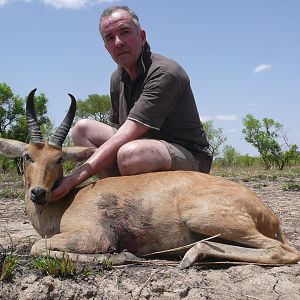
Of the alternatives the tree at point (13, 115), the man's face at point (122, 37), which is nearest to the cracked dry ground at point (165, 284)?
the man's face at point (122, 37)

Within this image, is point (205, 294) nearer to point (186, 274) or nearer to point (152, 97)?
point (186, 274)

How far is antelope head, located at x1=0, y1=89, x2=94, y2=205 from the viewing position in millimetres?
5180

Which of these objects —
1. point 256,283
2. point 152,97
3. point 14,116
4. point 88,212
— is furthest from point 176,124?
point 14,116

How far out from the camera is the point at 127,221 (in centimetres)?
496

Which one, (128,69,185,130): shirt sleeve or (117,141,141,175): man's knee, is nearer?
(117,141,141,175): man's knee

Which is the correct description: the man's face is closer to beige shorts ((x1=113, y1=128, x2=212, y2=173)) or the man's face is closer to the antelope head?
the antelope head

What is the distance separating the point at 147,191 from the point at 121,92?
5.84 ft

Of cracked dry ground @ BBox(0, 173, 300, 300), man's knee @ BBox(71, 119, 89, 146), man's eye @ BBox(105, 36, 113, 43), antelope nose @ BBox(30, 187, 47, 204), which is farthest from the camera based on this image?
man's knee @ BBox(71, 119, 89, 146)

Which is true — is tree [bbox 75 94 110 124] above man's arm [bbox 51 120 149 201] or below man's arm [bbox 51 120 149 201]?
above

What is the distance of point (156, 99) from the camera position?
5527mm

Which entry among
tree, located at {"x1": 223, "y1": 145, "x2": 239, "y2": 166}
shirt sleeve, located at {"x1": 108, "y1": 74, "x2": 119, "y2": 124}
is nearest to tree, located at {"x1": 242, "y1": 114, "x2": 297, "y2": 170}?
tree, located at {"x1": 223, "y1": 145, "x2": 239, "y2": 166}

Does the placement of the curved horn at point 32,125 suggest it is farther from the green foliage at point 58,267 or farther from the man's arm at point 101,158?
the green foliage at point 58,267

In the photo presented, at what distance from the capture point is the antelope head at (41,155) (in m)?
5.18

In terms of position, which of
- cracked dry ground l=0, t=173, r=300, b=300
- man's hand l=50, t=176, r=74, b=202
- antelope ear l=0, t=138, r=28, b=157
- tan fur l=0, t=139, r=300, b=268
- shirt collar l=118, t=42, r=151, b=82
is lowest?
cracked dry ground l=0, t=173, r=300, b=300
